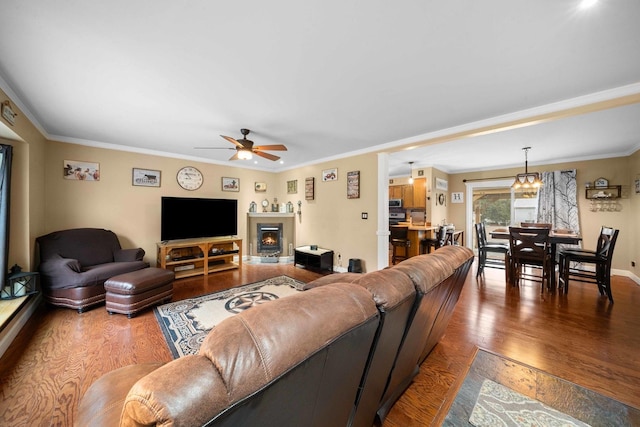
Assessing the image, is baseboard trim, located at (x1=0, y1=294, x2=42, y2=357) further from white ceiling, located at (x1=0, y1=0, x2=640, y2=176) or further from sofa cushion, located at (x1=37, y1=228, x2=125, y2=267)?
white ceiling, located at (x1=0, y1=0, x2=640, y2=176)

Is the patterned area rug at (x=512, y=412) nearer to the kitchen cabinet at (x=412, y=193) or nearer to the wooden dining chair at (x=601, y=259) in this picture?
the wooden dining chair at (x=601, y=259)

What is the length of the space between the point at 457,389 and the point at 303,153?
3.96 m

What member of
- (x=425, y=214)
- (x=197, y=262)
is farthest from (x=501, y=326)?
(x=197, y=262)

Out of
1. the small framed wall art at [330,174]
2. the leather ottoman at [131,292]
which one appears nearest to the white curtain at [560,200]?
the small framed wall art at [330,174]

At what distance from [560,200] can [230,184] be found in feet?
23.0

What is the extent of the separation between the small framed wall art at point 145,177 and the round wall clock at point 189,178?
359 millimetres

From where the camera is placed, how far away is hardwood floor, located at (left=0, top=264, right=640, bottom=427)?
5.13 ft

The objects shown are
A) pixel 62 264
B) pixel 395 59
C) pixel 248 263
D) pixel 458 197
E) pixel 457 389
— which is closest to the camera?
pixel 457 389

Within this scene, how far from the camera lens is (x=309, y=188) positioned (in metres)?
5.23

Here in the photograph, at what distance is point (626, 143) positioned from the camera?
3.84m

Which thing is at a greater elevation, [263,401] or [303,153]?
[303,153]

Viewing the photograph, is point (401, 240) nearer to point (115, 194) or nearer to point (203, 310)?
point (203, 310)

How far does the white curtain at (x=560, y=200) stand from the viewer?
15.7 feet

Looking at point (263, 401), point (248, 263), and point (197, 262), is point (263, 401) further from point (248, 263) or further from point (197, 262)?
point (248, 263)
